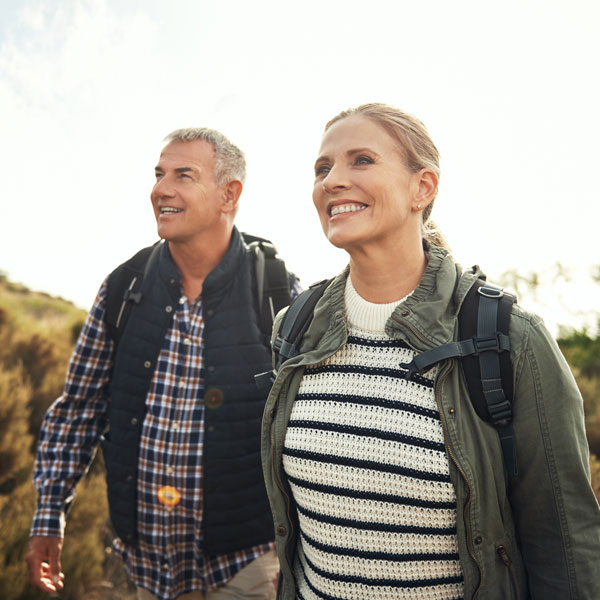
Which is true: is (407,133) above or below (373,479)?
above

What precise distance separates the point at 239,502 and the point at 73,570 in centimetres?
252

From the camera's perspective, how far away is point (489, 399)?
57.1 inches

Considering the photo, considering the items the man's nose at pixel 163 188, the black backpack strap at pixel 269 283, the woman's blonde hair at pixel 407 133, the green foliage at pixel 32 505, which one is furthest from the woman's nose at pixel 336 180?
A: the green foliage at pixel 32 505

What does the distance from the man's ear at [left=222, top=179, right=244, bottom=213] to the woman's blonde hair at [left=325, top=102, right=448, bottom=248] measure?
1.16 meters

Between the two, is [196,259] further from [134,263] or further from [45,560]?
[45,560]

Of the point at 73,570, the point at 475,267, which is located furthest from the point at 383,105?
the point at 73,570

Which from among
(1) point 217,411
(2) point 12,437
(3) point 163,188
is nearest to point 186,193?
(3) point 163,188

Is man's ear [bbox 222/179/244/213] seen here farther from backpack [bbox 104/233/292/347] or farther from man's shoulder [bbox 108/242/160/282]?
man's shoulder [bbox 108/242/160/282]

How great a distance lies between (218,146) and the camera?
291 centimetres

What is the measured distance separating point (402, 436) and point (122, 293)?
5.79 ft

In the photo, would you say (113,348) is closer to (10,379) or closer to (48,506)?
(48,506)

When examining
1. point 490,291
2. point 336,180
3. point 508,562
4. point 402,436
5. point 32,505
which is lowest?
point 32,505

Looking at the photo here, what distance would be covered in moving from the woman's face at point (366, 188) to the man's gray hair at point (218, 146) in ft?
4.00

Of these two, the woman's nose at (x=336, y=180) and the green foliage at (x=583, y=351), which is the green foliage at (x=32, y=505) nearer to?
the woman's nose at (x=336, y=180)
